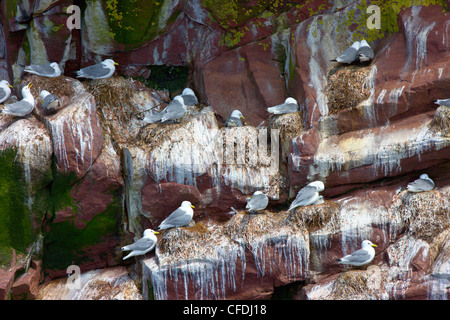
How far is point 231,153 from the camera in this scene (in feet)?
37.7

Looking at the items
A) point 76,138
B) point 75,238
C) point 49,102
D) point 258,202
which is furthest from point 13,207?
point 258,202

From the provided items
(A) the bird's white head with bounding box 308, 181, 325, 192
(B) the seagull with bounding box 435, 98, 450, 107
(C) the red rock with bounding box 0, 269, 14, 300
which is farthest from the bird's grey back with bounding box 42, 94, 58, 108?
(B) the seagull with bounding box 435, 98, 450, 107

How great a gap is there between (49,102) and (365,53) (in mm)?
5605

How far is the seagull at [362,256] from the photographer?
9.85 m

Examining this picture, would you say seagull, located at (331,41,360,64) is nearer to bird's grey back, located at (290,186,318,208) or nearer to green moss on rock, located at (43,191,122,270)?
bird's grey back, located at (290,186,318,208)

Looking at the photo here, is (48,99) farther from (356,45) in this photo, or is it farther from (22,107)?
(356,45)

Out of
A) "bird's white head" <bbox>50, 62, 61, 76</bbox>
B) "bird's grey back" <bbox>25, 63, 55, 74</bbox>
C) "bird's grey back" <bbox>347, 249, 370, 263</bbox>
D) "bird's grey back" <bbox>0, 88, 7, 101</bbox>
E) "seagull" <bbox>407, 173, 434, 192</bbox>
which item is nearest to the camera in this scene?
"bird's grey back" <bbox>347, 249, 370, 263</bbox>

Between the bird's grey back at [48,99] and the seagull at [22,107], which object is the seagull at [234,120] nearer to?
the bird's grey back at [48,99]

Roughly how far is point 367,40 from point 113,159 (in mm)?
5150

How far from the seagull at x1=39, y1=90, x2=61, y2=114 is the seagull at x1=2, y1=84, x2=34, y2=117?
0.70ft

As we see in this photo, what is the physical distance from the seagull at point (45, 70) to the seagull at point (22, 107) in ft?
2.57

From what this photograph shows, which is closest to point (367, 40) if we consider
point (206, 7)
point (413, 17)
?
point (413, 17)

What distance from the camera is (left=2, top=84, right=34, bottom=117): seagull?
11117 millimetres

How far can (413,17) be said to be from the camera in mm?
11297
